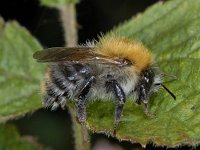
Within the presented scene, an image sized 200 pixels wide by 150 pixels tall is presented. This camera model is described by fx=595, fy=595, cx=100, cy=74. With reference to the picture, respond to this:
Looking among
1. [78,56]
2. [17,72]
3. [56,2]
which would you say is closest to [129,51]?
[78,56]

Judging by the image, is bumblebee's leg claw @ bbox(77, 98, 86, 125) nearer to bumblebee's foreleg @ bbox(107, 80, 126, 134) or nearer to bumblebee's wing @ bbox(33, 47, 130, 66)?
bumblebee's foreleg @ bbox(107, 80, 126, 134)

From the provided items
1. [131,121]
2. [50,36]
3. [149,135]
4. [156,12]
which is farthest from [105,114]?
[50,36]

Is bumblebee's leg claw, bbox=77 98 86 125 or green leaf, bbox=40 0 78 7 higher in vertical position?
green leaf, bbox=40 0 78 7

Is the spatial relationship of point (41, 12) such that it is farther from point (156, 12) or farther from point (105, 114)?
point (105, 114)

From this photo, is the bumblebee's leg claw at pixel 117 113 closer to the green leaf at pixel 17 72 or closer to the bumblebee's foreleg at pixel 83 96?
the bumblebee's foreleg at pixel 83 96

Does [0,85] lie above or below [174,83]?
above

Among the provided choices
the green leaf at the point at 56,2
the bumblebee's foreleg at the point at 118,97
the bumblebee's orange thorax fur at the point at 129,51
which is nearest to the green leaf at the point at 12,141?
the green leaf at the point at 56,2

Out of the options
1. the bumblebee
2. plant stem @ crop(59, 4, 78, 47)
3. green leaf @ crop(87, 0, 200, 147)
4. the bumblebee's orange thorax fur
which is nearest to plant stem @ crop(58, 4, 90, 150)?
plant stem @ crop(59, 4, 78, 47)
